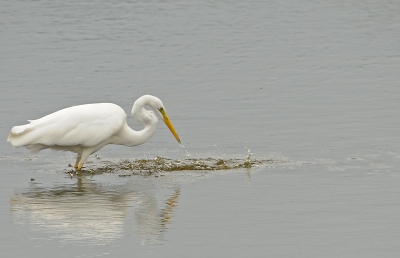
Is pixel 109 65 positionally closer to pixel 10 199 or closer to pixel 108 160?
pixel 108 160

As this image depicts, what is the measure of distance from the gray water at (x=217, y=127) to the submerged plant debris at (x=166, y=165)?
249mm

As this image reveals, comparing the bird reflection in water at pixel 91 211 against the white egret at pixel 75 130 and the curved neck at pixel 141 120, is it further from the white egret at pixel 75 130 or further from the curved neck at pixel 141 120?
the curved neck at pixel 141 120

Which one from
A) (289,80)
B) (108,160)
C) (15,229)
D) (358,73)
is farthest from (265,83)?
(15,229)

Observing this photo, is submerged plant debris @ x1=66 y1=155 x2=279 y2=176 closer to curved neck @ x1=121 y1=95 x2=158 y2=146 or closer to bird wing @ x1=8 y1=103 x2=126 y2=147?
curved neck @ x1=121 y1=95 x2=158 y2=146

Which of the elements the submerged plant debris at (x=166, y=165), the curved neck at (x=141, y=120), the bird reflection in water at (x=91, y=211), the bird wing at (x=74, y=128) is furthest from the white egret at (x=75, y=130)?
the bird reflection in water at (x=91, y=211)

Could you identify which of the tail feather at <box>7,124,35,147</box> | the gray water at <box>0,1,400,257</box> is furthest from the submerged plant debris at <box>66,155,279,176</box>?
the tail feather at <box>7,124,35,147</box>

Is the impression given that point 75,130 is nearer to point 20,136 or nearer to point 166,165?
point 20,136

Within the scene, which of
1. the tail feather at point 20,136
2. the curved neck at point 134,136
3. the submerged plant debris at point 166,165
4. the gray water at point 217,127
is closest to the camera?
the gray water at point 217,127

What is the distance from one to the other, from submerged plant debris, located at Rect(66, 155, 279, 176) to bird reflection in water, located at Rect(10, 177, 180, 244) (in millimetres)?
901

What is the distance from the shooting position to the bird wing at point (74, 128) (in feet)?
43.9

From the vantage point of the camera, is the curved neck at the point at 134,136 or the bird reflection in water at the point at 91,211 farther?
the curved neck at the point at 134,136

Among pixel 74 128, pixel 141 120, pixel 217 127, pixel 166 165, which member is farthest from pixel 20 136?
pixel 217 127

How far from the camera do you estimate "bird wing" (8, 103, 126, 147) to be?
1339cm

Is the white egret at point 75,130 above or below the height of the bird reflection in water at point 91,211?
above
